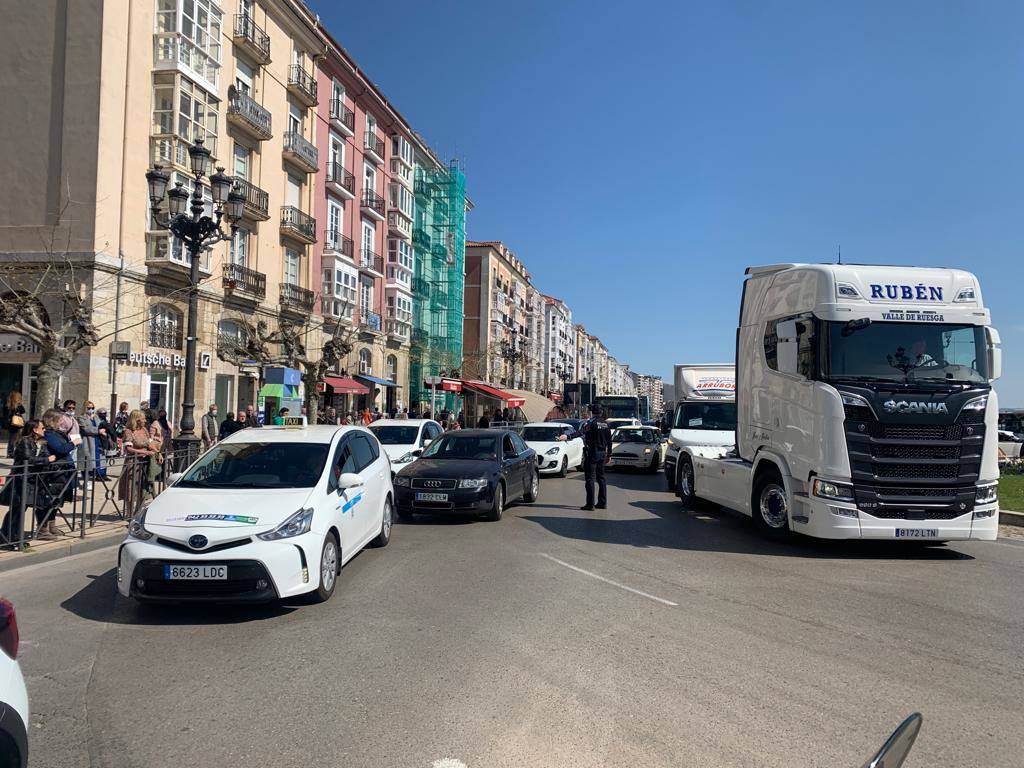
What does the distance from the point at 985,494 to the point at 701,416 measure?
7.61 m

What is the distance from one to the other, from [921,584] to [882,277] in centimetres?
369

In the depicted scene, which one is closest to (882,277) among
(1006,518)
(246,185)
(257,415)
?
(1006,518)

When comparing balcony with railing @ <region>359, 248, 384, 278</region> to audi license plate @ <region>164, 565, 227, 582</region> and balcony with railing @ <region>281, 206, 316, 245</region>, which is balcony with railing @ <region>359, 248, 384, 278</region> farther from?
audi license plate @ <region>164, 565, 227, 582</region>

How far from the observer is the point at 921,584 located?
7621mm

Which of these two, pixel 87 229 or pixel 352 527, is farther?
pixel 87 229

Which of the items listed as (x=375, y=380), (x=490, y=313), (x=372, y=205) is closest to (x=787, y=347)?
(x=375, y=380)

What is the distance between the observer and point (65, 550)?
8.73 meters

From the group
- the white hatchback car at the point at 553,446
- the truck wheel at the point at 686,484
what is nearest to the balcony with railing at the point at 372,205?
the white hatchback car at the point at 553,446

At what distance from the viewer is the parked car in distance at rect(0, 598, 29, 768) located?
246cm

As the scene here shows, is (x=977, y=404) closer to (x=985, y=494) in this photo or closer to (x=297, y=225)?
(x=985, y=494)

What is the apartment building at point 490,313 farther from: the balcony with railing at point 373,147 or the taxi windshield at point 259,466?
the taxi windshield at point 259,466

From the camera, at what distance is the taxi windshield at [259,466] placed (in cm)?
699

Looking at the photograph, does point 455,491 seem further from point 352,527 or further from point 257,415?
point 257,415

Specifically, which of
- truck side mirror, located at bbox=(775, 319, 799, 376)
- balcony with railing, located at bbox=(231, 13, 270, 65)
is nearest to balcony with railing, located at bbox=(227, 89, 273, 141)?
balcony with railing, located at bbox=(231, 13, 270, 65)
